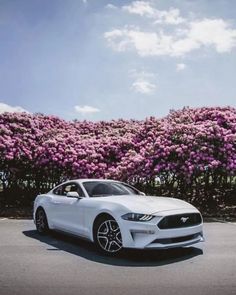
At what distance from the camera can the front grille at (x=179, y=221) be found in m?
7.39

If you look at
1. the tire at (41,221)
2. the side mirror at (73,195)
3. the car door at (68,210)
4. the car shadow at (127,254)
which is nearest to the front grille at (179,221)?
the car shadow at (127,254)

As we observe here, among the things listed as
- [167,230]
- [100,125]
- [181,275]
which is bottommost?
[181,275]

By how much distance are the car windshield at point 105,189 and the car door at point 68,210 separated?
0.20 meters

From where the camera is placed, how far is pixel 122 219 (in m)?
7.52

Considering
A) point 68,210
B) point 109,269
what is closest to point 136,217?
point 109,269

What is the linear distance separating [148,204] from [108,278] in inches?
73.0

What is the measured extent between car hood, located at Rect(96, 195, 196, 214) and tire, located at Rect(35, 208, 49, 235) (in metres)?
2.58

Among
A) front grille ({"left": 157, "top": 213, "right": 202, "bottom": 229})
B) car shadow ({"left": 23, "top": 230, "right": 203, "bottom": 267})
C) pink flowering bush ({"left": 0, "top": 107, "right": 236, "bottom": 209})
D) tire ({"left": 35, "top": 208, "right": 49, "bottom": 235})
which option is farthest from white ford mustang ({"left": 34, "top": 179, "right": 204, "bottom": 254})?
pink flowering bush ({"left": 0, "top": 107, "right": 236, "bottom": 209})

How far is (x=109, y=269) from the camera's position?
6.87m

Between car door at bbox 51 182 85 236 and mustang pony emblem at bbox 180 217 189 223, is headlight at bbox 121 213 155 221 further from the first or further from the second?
car door at bbox 51 182 85 236

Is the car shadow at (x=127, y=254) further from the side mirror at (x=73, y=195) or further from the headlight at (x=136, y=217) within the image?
the side mirror at (x=73, y=195)

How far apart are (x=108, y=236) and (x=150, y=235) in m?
0.93

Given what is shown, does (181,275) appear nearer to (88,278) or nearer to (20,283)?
(88,278)

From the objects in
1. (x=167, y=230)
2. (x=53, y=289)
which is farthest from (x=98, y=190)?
(x=53, y=289)
